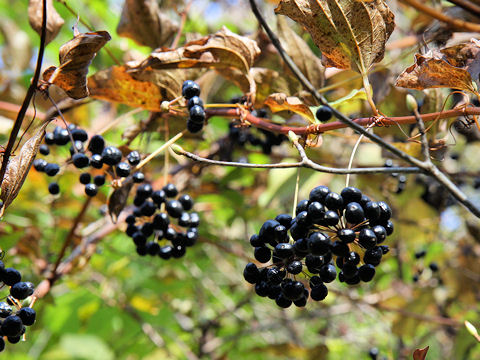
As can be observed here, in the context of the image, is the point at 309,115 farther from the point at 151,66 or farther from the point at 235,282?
the point at 235,282

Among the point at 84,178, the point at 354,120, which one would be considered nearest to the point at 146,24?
the point at 84,178

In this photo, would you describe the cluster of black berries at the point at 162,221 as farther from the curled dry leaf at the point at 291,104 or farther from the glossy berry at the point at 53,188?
the curled dry leaf at the point at 291,104

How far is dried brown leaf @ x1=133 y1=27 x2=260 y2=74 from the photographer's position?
1.27 meters

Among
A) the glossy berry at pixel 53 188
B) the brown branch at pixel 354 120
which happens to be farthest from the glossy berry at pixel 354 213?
the glossy berry at pixel 53 188

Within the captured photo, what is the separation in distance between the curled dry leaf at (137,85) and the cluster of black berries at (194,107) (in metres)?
0.13

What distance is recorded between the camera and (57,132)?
4.46ft

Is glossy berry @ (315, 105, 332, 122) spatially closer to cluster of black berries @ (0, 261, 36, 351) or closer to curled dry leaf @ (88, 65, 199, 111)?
curled dry leaf @ (88, 65, 199, 111)

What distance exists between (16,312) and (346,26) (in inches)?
41.4

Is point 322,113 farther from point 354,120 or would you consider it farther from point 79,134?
point 79,134

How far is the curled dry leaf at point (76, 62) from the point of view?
112cm

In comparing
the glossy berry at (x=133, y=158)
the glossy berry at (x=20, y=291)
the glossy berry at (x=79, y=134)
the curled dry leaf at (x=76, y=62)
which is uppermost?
the curled dry leaf at (x=76, y=62)

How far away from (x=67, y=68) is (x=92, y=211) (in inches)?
65.3

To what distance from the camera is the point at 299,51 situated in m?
1.52

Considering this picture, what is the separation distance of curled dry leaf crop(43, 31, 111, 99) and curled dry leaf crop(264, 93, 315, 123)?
0.49 m
